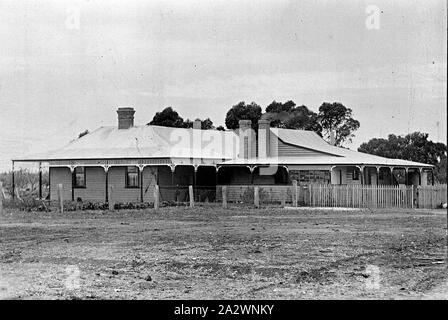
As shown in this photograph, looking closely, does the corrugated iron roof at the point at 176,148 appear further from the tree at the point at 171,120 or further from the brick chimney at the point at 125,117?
the tree at the point at 171,120

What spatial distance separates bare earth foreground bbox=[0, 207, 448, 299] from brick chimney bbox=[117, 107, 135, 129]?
20565 millimetres

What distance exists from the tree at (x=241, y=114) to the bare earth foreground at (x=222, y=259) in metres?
38.7

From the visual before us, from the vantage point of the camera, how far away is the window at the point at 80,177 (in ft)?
141

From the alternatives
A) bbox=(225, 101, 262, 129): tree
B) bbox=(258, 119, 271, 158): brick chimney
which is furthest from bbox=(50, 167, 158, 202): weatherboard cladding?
bbox=(225, 101, 262, 129): tree

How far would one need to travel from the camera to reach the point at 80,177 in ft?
142

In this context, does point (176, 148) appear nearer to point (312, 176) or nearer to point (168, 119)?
point (312, 176)

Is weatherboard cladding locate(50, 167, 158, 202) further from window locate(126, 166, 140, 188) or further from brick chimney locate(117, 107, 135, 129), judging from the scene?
brick chimney locate(117, 107, 135, 129)

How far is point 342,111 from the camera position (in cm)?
7156

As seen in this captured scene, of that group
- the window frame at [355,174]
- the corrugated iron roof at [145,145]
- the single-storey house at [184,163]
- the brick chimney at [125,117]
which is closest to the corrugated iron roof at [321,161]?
the single-storey house at [184,163]

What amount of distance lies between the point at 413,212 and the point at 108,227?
48.7 ft

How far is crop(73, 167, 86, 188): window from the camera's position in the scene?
42912 millimetres

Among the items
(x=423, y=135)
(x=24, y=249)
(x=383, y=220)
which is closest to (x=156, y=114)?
(x=423, y=135)
